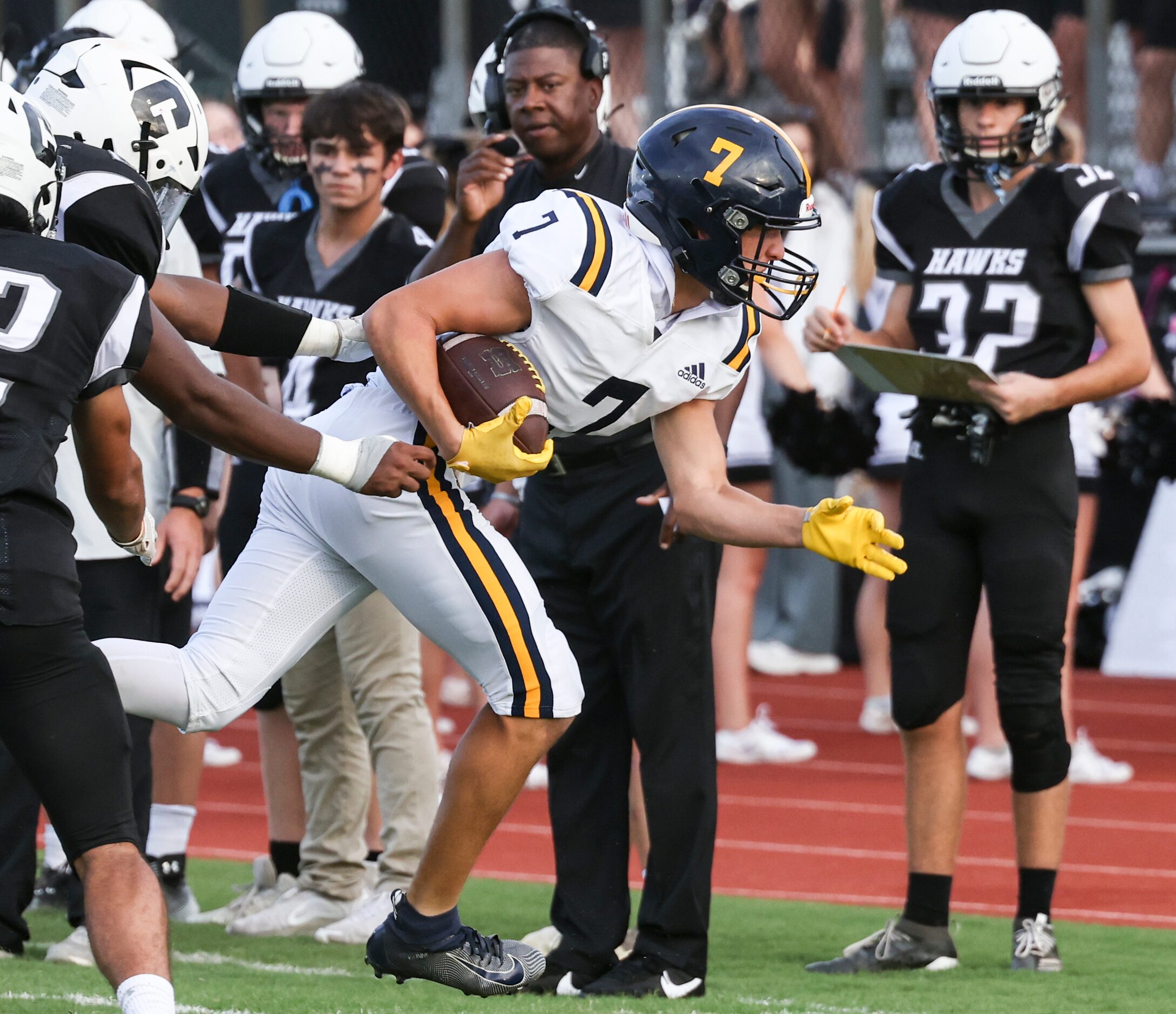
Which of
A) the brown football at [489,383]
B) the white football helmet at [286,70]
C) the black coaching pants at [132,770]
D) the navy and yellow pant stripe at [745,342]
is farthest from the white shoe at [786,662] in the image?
the brown football at [489,383]

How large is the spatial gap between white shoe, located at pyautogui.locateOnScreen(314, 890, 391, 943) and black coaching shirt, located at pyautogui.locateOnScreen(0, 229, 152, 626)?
79.2 inches

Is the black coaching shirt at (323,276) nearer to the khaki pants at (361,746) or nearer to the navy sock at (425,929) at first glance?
the khaki pants at (361,746)

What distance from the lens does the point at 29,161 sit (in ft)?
10.7

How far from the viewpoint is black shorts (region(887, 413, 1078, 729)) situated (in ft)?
15.7

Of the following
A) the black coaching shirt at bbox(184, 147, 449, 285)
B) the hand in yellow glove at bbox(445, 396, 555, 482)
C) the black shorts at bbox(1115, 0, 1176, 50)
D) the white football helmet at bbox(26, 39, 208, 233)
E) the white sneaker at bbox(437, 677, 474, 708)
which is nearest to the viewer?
the hand in yellow glove at bbox(445, 396, 555, 482)

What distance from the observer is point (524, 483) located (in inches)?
192

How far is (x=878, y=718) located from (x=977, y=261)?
4.19 m

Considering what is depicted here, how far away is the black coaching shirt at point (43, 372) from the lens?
314 cm

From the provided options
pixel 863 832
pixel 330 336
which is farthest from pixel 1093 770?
pixel 330 336

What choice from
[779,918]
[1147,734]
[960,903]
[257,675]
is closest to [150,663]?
[257,675]

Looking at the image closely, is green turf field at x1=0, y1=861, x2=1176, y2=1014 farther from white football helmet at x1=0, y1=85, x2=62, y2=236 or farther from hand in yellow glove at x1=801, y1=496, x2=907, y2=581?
white football helmet at x1=0, y1=85, x2=62, y2=236

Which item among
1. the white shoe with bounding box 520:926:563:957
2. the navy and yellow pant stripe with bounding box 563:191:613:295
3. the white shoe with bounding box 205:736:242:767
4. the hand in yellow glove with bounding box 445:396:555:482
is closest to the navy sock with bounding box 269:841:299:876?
the white shoe with bounding box 520:926:563:957

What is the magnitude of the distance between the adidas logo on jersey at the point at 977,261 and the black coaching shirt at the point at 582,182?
2.72ft

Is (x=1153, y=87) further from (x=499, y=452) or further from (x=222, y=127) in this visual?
(x=499, y=452)
